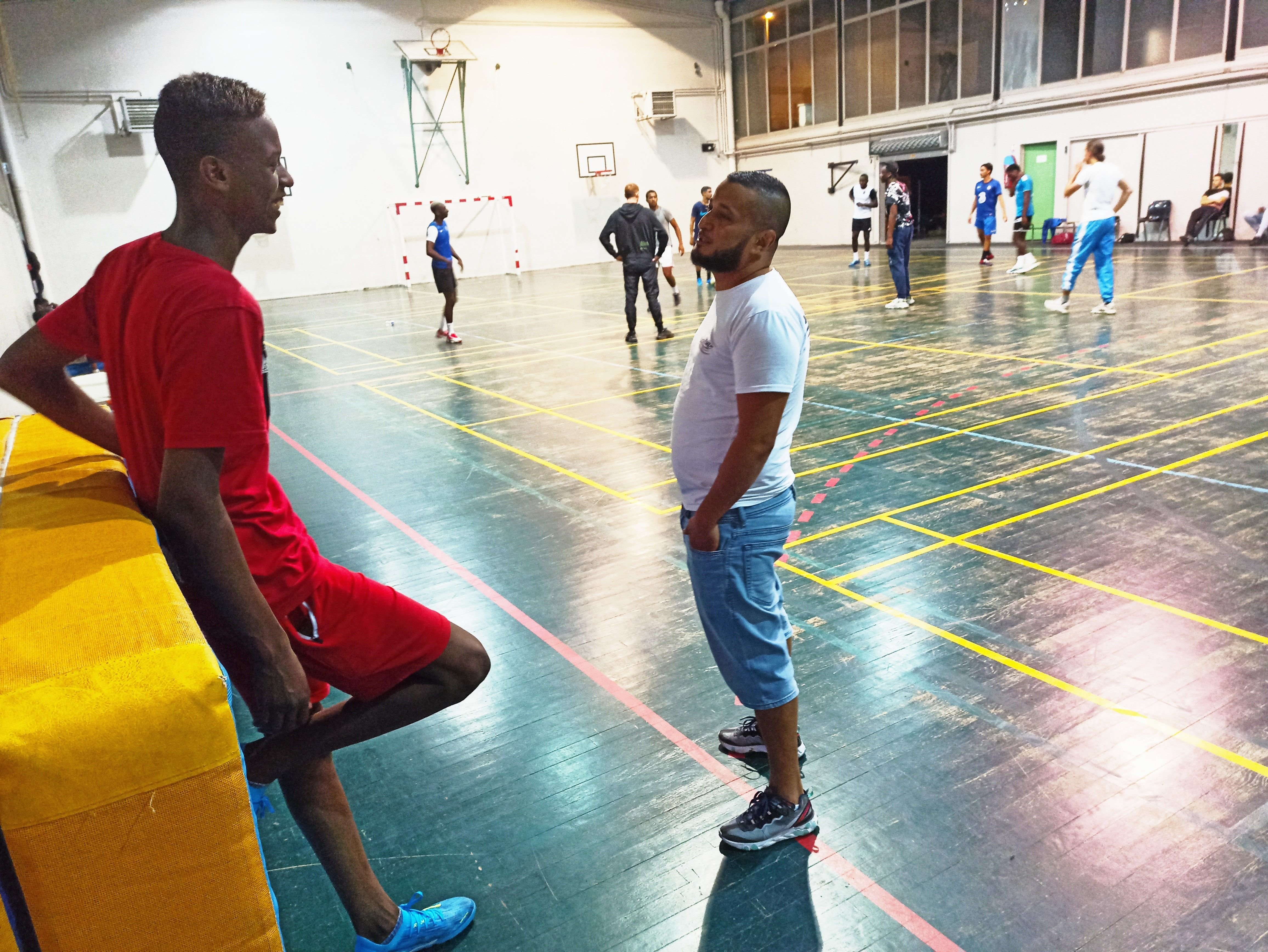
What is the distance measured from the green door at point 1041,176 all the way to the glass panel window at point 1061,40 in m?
1.61

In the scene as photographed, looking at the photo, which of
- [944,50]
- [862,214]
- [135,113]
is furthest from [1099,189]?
[135,113]

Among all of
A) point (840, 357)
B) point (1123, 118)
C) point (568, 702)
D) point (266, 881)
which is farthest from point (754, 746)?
point (1123, 118)

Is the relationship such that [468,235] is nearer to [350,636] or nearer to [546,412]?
[546,412]

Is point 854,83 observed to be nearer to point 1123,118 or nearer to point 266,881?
point 1123,118

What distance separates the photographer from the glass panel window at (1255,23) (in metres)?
18.5

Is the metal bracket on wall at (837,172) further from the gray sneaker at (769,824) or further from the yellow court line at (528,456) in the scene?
the gray sneaker at (769,824)

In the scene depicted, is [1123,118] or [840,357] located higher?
[1123,118]

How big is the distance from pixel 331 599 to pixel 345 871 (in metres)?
0.72

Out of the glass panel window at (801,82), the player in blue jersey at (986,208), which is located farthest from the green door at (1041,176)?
the glass panel window at (801,82)

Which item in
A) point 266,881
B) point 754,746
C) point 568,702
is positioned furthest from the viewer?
point 568,702

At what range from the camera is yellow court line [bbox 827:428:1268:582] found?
4.72 metres

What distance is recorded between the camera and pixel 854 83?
27422 millimetres

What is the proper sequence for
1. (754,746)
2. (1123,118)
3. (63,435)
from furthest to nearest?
1. (1123,118)
2. (754,746)
3. (63,435)

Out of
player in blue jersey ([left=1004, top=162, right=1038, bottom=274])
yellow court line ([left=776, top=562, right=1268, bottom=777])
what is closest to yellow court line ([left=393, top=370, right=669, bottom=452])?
yellow court line ([left=776, top=562, right=1268, bottom=777])
